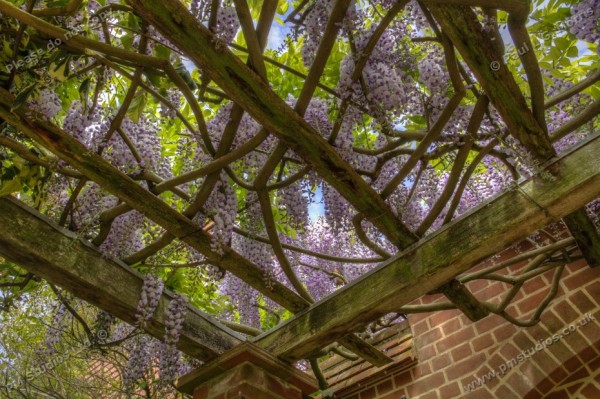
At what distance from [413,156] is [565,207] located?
0.54 metres

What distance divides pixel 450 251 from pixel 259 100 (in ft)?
3.12

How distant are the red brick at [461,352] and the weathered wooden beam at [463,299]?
409 millimetres

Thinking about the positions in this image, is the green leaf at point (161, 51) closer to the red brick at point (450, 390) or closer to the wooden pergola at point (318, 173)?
the wooden pergola at point (318, 173)

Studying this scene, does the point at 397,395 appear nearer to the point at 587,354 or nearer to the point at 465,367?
the point at 465,367

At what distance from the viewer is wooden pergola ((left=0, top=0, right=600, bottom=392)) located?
140cm

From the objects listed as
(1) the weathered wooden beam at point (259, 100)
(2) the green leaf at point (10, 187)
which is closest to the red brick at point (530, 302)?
(1) the weathered wooden beam at point (259, 100)

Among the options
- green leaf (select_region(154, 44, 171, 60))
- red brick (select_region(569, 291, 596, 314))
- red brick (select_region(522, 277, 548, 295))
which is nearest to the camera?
green leaf (select_region(154, 44, 171, 60))

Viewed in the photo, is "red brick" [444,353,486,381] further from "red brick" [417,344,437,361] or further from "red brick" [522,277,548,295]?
"red brick" [522,277,548,295]

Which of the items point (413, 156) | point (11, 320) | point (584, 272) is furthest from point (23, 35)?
point (11, 320)

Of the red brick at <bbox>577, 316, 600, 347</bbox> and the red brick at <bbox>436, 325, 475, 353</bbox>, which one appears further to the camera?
the red brick at <bbox>436, 325, 475, 353</bbox>

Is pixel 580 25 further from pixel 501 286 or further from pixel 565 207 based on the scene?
pixel 501 286

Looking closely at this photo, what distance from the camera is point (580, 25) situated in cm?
189

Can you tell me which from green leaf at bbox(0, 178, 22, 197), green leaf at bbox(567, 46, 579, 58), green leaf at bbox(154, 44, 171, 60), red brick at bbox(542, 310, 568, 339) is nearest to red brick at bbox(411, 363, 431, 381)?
red brick at bbox(542, 310, 568, 339)

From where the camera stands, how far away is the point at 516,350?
8.67 ft
